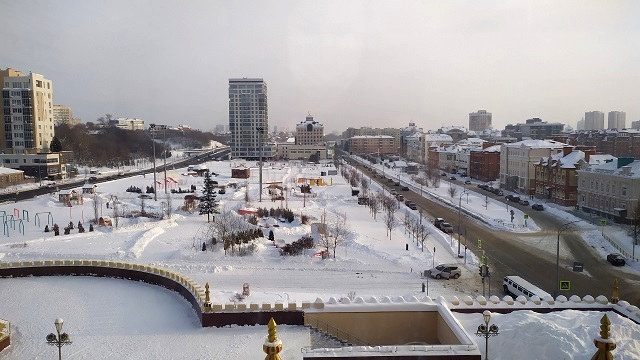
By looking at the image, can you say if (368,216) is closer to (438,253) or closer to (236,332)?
(438,253)

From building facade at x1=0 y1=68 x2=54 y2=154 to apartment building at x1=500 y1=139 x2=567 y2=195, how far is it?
67.4 metres

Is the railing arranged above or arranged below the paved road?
above

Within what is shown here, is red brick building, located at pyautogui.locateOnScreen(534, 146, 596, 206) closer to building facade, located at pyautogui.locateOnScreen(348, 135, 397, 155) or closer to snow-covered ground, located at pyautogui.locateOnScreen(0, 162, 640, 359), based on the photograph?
snow-covered ground, located at pyautogui.locateOnScreen(0, 162, 640, 359)

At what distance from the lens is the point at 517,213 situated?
142 ft

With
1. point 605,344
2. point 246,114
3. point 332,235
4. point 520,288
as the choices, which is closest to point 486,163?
point 332,235

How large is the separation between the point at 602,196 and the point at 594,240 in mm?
9405

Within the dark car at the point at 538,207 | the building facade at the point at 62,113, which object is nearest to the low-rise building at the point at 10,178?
the dark car at the point at 538,207

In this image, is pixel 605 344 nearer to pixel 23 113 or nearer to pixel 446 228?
pixel 446 228

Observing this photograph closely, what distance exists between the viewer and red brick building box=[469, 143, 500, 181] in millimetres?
68688

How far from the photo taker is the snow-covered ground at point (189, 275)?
11771mm

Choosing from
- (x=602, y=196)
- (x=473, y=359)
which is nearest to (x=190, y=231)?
(x=473, y=359)

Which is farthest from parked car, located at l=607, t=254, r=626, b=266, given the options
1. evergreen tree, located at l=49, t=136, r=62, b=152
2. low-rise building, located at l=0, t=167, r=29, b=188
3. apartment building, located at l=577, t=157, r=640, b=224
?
evergreen tree, located at l=49, t=136, r=62, b=152

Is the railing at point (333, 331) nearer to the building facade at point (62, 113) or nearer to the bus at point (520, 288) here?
the bus at point (520, 288)

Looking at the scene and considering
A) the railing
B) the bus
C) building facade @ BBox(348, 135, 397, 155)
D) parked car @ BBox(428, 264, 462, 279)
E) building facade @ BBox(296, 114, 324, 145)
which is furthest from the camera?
building facade @ BBox(348, 135, 397, 155)
